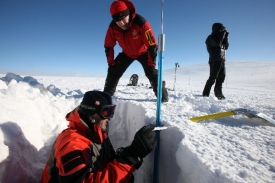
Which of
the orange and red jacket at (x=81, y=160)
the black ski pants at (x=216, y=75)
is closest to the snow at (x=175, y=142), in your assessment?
the orange and red jacket at (x=81, y=160)

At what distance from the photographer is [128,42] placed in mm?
3162

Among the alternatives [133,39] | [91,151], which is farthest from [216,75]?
[91,151]

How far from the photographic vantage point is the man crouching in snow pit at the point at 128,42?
279 centimetres

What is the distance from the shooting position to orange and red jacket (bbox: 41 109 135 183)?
4.00ft

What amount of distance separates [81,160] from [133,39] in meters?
2.34

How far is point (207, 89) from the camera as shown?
161 inches

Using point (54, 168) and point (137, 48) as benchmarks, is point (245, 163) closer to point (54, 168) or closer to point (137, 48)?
point (54, 168)

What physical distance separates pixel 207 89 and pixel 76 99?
3.04m

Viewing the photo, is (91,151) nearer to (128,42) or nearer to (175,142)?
(175,142)

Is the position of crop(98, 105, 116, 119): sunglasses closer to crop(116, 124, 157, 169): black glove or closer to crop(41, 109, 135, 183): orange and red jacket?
crop(41, 109, 135, 183): orange and red jacket

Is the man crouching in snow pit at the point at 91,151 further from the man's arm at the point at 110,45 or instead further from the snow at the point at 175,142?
the man's arm at the point at 110,45

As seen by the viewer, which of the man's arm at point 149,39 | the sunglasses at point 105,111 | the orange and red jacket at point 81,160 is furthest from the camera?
the man's arm at point 149,39

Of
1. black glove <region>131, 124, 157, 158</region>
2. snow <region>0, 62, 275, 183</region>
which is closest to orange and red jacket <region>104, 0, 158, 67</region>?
snow <region>0, 62, 275, 183</region>

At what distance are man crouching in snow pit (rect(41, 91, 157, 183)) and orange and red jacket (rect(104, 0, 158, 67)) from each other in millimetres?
1656
